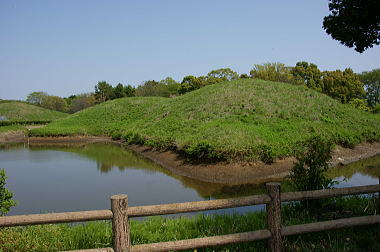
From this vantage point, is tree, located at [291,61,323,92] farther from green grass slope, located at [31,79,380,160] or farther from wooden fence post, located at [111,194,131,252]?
wooden fence post, located at [111,194,131,252]

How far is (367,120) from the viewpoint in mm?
25781

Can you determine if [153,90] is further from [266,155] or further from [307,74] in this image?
[266,155]

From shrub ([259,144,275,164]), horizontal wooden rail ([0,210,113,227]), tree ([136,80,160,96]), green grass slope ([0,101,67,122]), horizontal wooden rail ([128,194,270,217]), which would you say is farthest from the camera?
tree ([136,80,160,96])

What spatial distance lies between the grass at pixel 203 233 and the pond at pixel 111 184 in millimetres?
1999

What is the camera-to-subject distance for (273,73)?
64688 millimetres

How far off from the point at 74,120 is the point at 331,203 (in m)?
38.8

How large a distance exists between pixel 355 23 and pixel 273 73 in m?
59.2

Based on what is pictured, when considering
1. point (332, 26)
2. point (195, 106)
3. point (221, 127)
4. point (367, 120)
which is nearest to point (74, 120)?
point (195, 106)

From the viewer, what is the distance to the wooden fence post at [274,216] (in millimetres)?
4574

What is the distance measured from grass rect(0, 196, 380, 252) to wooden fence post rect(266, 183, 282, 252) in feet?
1.25

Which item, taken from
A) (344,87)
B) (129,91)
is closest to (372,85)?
(344,87)

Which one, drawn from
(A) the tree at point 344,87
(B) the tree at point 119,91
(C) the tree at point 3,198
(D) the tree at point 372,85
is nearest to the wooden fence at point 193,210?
(C) the tree at point 3,198

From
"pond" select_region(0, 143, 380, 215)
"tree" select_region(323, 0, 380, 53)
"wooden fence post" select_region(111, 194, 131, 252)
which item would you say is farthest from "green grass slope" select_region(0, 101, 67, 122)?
"wooden fence post" select_region(111, 194, 131, 252)

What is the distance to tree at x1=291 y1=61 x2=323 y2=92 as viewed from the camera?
62.4 m
